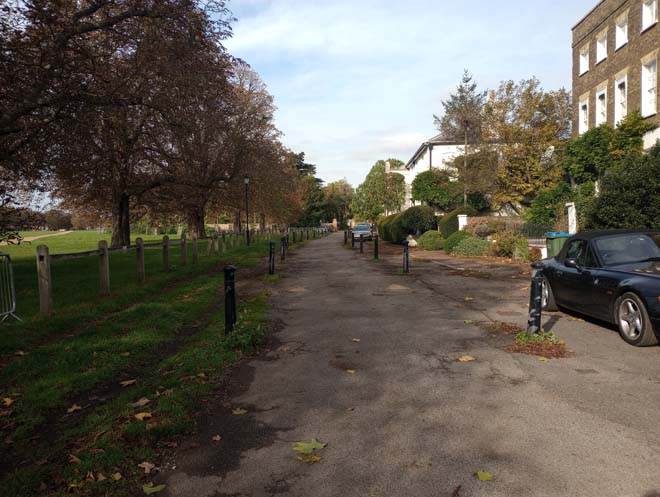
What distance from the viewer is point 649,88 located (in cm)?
1953

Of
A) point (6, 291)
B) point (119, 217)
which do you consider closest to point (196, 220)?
point (119, 217)

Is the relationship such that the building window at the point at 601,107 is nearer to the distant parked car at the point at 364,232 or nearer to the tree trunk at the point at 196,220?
the distant parked car at the point at 364,232

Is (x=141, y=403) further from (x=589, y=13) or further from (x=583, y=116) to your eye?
(x=589, y=13)

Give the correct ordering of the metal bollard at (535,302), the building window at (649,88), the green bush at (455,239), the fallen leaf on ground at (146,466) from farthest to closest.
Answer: the green bush at (455,239), the building window at (649,88), the metal bollard at (535,302), the fallen leaf on ground at (146,466)

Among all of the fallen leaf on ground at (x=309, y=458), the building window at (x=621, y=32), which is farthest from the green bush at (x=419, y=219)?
the fallen leaf on ground at (x=309, y=458)

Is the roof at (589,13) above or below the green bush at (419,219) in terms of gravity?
above

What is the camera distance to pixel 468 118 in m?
39.7

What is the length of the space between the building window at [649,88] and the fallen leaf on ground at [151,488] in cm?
2174

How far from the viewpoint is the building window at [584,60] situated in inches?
992

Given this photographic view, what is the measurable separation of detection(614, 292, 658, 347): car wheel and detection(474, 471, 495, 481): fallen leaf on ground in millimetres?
4223

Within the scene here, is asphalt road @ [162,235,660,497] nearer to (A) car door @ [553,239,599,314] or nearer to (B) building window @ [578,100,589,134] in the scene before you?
(A) car door @ [553,239,599,314]

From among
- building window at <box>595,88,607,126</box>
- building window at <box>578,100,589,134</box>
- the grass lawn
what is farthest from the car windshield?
building window at <box>578,100,589,134</box>

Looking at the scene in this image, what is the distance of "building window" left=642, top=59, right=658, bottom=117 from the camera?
19.1m

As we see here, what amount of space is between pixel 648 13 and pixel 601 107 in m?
4.84
